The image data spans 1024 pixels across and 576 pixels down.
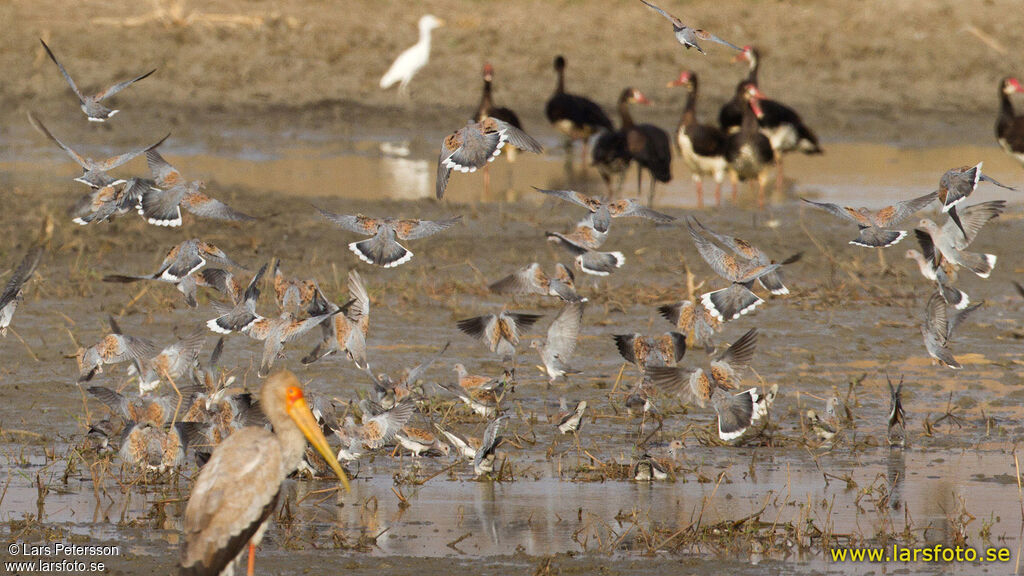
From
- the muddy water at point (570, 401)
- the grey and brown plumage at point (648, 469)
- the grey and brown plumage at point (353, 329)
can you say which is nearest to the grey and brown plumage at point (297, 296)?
the grey and brown plumage at point (353, 329)

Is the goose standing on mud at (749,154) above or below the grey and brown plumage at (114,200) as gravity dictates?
below

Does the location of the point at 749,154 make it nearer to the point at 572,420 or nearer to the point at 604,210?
the point at 604,210

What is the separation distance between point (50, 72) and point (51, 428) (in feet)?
48.5

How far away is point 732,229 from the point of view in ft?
43.3

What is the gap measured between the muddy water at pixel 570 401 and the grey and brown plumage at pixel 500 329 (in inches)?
19.5

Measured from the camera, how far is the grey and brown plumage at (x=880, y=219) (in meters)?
6.48

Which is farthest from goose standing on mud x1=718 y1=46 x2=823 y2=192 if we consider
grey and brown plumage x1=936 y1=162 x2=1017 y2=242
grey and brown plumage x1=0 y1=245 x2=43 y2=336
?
grey and brown plumage x1=0 y1=245 x2=43 y2=336

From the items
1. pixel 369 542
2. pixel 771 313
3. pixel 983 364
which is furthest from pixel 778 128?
pixel 369 542

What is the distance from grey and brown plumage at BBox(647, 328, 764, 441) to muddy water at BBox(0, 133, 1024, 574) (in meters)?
0.29

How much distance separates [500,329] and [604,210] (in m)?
0.78

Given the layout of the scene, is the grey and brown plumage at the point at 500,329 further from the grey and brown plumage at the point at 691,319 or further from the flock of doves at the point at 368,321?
the grey and brown plumage at the point at 691,319

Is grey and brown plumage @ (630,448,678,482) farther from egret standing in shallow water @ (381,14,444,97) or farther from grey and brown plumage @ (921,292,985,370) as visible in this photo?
egret standing in shallow water @ (381,14,444,97)

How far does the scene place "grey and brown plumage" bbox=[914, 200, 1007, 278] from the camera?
22.4ft

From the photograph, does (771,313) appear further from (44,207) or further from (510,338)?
(44,207)
